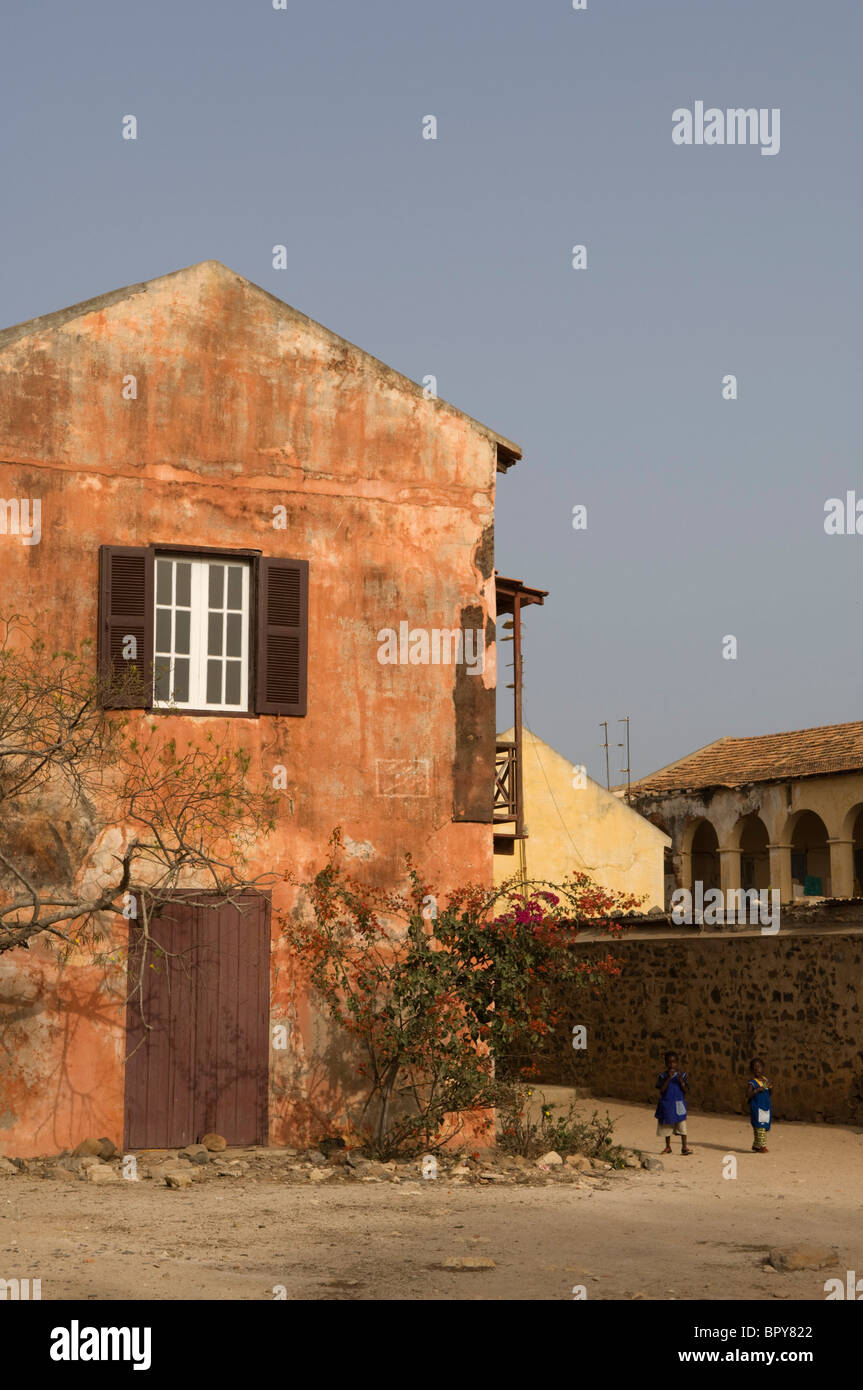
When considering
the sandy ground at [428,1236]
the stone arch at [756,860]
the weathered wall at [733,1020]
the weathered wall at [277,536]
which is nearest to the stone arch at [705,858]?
the stone arch at [756,860]

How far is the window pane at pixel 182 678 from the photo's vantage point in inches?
523

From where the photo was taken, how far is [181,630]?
1338 cm

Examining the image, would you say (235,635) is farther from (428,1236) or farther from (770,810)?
(770,810)

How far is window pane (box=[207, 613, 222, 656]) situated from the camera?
13.5 meters

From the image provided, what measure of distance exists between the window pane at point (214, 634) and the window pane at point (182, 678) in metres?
0.24

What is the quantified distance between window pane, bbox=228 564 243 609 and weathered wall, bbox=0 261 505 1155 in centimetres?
27

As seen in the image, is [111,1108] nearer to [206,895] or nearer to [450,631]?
[206,895]

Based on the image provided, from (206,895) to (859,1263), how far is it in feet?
21.0

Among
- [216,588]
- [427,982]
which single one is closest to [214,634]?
[216,588]

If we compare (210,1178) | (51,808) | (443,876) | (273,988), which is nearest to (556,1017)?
(443,876)

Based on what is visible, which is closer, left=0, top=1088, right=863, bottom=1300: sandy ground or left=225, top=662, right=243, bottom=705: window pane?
left=0, top=1088, right=863, bottom=1300: sandy ground

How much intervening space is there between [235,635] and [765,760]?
2153 centimetres

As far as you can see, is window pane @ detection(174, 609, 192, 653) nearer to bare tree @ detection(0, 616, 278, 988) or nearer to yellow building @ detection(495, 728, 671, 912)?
bare tree @ detection(0, 616, 278, 988)

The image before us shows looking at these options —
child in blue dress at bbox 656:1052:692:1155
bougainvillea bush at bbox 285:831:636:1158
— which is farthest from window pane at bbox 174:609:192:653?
child in blue dress at bbox 656:1052:692:1155
